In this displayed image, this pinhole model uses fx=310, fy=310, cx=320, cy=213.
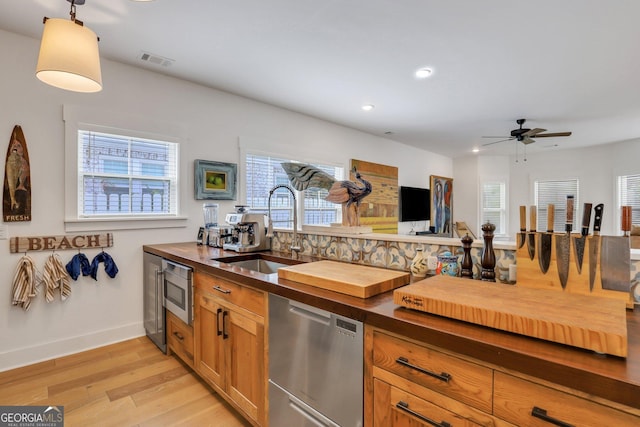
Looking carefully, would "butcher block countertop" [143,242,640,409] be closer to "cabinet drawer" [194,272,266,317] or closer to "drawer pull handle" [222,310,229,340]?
"cabinet drawer" [194,272,266,317]

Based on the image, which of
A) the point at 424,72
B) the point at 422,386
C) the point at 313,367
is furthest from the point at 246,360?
the point at 424,72

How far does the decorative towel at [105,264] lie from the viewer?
2711 millimetres

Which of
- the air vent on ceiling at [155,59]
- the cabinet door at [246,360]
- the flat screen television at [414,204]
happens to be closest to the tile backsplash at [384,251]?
the cabinet door at [246,360]

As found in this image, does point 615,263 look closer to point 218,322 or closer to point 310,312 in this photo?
point 310,312

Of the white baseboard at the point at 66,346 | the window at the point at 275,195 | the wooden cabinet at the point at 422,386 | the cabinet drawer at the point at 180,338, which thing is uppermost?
the window at the point at 275,195

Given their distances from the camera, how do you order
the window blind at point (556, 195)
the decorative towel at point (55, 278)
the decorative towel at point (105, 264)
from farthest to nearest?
the window blind at point (556, 195) → the decorative towel at point (105, 264) → the decorative towel at point (55, 278)

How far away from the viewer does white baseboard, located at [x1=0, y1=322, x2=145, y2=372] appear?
239 centimetres

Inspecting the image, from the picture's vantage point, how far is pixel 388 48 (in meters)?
2.63

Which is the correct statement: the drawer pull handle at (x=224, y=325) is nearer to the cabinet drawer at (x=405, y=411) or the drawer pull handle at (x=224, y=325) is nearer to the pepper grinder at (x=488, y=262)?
the cabinet drawer at (x=405, y=411)

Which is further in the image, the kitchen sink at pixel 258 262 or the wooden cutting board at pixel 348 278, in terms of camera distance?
the kitchen sink at pixel 258 262

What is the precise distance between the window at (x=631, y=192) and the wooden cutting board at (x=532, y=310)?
694 centimetres

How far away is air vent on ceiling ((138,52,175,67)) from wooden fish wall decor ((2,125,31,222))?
3.63 ft

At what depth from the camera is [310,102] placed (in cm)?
392

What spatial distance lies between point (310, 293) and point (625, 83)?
4213 millimetres
